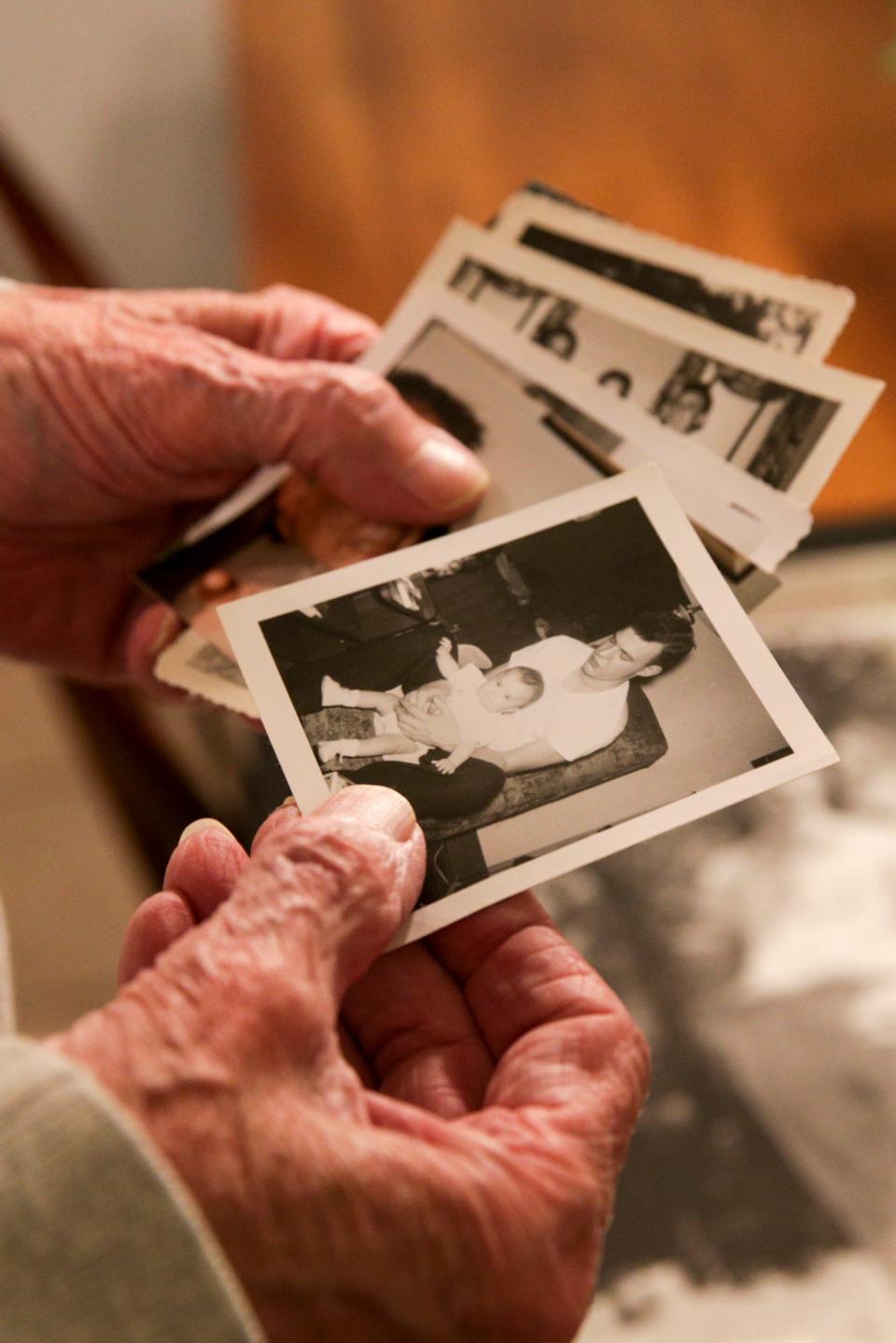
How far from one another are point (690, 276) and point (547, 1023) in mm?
511

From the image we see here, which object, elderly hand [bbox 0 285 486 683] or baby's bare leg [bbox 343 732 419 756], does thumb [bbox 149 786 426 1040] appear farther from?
elderly hand [bbox 0 285 486 683]

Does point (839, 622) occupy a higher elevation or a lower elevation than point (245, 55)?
lower

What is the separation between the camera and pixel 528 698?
49cm

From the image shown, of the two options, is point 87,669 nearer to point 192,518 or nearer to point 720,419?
point 192,518

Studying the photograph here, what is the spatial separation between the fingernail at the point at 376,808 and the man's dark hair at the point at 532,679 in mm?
Answer: 78

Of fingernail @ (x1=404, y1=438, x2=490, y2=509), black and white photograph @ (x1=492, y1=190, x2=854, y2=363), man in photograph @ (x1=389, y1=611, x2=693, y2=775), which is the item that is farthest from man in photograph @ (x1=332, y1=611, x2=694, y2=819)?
black and white photograph @ (x1=492, y1=190, x2=854, y2=363)

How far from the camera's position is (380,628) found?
514 mm

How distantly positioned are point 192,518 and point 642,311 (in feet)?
1.22

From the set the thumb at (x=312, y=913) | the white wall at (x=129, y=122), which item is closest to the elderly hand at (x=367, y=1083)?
the thumb at (x=312, y=913)

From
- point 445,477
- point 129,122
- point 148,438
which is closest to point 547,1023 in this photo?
point 445,477

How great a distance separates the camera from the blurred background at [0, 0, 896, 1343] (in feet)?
2.51

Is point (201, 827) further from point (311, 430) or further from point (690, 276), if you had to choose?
point (690, 276)

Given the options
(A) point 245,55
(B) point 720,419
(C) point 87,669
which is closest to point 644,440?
(B) point 720,419

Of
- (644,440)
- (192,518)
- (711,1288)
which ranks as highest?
(644,440)
